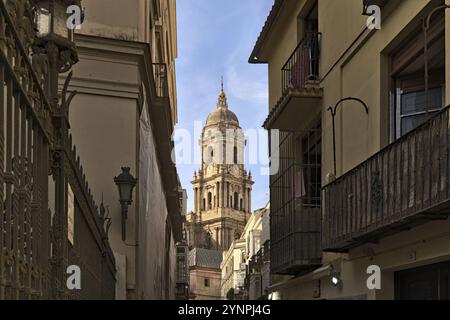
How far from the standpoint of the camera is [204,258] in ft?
299

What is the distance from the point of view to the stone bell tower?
80875mm

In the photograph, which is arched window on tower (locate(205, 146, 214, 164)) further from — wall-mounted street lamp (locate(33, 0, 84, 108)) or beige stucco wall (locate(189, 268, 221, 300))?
wall-mounted street lamp (locate(33, 0, 84, 108))

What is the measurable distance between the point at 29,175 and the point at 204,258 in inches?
3502

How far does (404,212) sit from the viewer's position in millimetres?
6449

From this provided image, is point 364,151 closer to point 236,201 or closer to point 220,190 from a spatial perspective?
point 220,190

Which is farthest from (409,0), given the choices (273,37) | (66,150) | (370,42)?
(273,37)

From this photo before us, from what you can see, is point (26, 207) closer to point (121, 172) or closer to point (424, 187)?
point (424, 187)

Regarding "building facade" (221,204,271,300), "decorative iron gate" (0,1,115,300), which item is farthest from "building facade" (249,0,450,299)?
"building facade" (221,204,271,300)

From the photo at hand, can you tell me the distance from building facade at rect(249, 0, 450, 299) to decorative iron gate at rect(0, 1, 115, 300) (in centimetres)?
314

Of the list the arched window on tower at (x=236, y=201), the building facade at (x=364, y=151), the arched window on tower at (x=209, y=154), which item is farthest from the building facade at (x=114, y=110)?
the arched window on tower at (x=236, y=201)

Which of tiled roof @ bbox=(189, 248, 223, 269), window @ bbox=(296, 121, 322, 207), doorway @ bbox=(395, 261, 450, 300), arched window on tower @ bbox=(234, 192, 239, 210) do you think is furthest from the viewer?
arched window on tower @ bbox=(234, 192, 239, 210)

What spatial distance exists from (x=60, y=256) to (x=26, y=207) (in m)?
0.79

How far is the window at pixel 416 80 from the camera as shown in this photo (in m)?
7.11

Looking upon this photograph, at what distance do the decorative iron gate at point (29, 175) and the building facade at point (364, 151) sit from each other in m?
3.14
